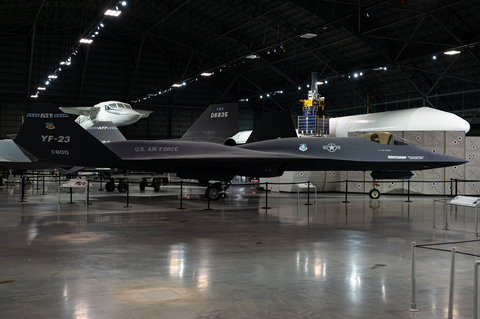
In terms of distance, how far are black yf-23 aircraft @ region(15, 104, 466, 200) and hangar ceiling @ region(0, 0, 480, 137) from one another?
995 centimetres

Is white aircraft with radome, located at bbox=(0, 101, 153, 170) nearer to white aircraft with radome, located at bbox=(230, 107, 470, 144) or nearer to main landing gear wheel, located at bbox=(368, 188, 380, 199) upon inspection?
white aircraft with radome, located at bbox=(230, 107, 470, 144)

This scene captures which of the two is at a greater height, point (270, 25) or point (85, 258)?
point (270, 25)

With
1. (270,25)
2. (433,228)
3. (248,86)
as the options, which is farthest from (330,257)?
(248,86)

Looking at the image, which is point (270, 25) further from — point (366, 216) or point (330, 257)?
point (330, 257)

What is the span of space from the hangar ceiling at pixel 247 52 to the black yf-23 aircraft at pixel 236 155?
32.6 ft

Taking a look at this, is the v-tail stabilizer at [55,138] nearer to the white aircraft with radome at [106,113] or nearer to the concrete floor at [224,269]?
the concrete floor at [224,269]

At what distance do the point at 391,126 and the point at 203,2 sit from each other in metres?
17.8

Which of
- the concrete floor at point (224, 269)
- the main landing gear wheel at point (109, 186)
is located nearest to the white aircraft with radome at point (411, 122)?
the main landing gear wheel at point (109, 186)

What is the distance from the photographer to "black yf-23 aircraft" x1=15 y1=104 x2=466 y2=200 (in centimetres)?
1326

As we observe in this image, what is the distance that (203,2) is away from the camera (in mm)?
31328

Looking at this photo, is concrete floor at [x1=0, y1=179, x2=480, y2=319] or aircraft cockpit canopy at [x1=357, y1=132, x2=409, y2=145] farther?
aircraft cockpit canopy at [x1=357, y1=132, x2=409, y2=145]

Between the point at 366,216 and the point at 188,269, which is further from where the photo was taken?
the point at 366,216

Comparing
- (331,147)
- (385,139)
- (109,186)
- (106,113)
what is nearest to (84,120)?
(106,113)

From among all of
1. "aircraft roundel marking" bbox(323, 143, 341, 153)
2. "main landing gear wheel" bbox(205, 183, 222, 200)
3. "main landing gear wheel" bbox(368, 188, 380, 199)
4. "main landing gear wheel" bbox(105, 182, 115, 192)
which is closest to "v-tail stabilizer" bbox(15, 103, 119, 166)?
"main landing gear wheel" bbox(205, 183, 222, 200)
